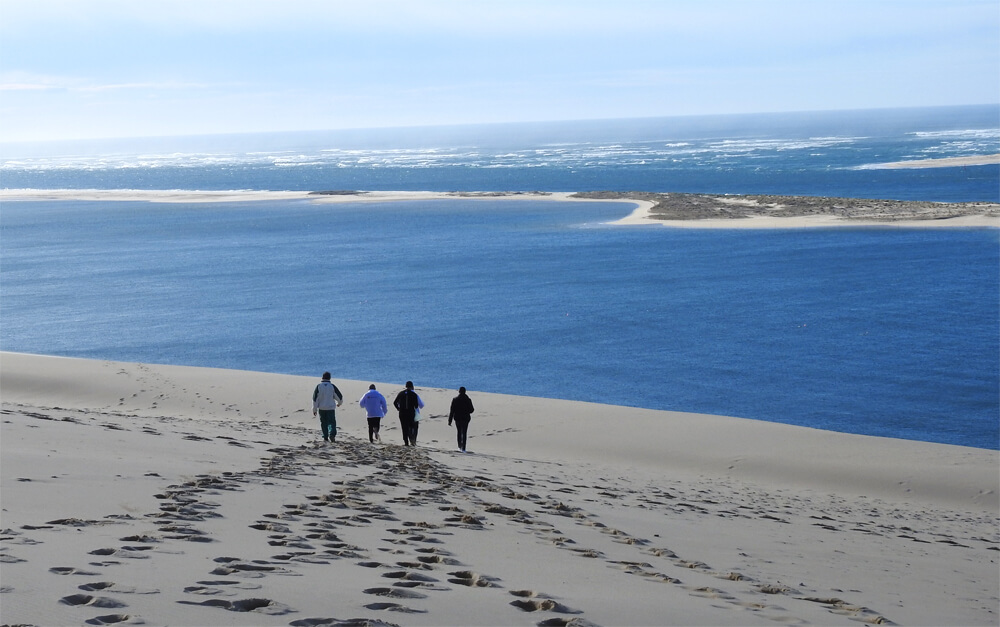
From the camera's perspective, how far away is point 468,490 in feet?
38.4

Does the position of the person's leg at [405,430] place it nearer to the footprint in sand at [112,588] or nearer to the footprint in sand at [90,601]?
the footprint in sand at [112,588]

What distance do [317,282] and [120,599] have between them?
125 ft

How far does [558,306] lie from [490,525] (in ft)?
86.3

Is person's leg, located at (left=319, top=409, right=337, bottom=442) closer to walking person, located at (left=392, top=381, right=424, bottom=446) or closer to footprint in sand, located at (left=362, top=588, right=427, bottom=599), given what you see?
walking person, located at (left=392, top=381, right=424, bottom=446)

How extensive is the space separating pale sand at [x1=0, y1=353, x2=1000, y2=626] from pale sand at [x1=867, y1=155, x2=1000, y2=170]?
102 meters

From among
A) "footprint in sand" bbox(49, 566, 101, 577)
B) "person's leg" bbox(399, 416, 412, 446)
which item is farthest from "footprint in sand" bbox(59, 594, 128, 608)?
"person's leg" bbox(399, 416, 412, 446)

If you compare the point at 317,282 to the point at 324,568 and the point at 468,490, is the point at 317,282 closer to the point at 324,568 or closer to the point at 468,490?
the point at 468,490

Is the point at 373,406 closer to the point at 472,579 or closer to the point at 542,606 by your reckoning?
the point at 472,579

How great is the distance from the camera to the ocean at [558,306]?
2362cm

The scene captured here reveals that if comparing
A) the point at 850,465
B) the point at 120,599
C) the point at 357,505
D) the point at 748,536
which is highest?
the point at 120,599

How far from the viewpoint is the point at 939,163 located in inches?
4441

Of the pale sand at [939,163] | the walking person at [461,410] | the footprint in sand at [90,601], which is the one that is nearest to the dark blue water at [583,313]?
the walking person at [461,410]

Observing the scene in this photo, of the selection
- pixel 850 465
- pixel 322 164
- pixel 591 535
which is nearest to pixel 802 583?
pixel 591 535

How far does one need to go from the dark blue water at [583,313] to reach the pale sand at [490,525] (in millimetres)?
3872
